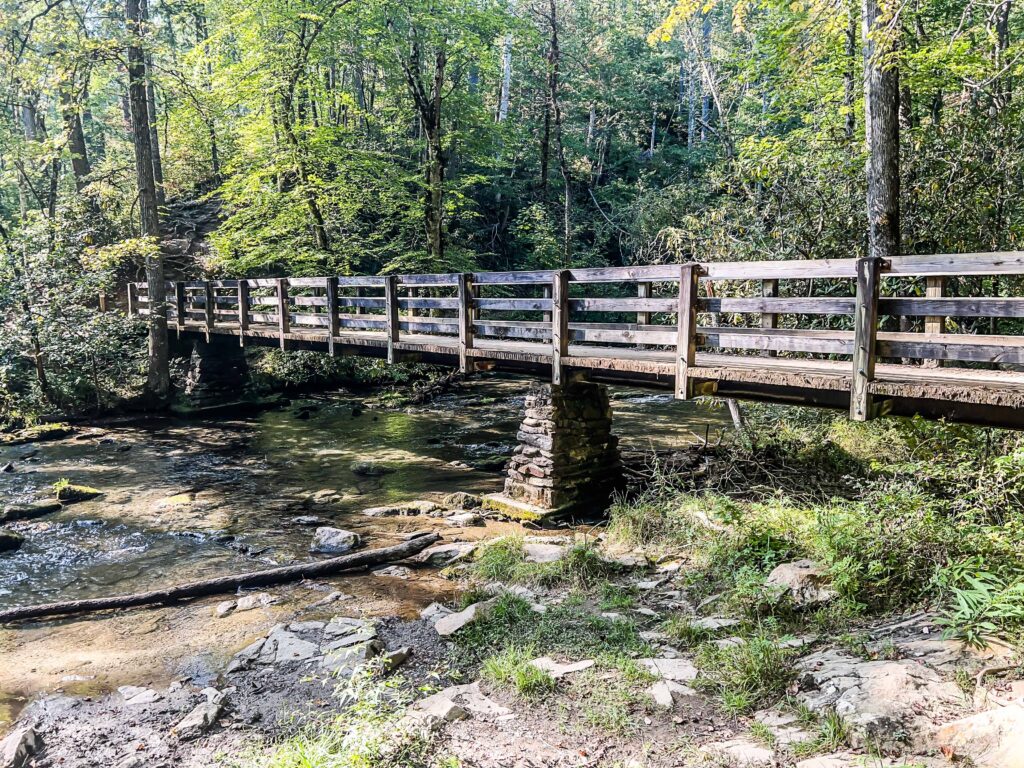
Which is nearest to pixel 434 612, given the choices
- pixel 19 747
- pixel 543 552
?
pixel 543 552

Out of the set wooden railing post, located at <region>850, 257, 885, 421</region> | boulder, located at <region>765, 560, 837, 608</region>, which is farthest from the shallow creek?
wooden railing post, located at <region>850, 257, 885, 421</region>

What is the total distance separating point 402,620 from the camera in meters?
6.46

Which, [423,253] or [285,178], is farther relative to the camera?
[285,178]

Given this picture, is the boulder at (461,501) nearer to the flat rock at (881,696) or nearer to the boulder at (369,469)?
the boulder at (369,469)

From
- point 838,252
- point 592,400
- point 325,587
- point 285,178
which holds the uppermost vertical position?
point 285,178

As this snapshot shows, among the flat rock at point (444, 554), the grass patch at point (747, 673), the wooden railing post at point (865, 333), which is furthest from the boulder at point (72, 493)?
the wooden railing post at point (865, 333)

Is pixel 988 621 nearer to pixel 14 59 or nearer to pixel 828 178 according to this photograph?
pixel 828 178

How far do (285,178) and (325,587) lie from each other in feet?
58.0

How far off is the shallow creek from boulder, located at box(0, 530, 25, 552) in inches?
6.6

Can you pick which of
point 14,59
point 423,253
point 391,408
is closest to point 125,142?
point 14,59

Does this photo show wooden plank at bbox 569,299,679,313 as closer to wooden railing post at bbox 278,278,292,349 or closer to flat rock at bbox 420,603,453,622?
flat rock at bbox 420,603,453,622

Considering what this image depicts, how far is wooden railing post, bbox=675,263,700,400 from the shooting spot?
23.8 feet

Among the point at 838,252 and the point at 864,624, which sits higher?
the point at 838,252

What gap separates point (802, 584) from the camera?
5656mm
